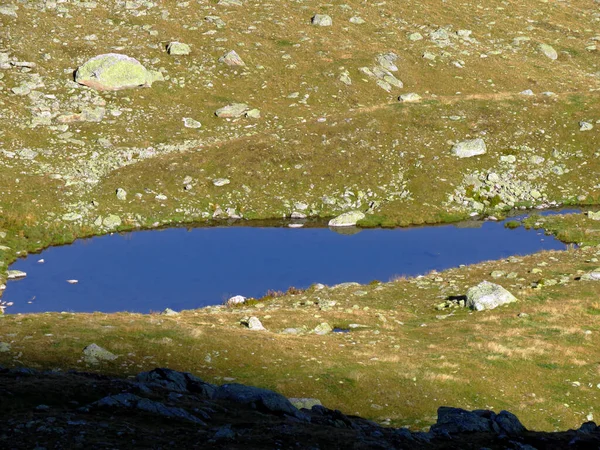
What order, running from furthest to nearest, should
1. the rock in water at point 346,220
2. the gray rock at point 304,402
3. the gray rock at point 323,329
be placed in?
1. the rock in water at point 346,220
2. the gray rock at point 323,329
3. the gray rock at point 304,402

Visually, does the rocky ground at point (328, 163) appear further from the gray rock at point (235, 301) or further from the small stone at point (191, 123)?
the gray rock at point (235, 301)

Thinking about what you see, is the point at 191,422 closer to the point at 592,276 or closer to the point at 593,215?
the point at 592,276

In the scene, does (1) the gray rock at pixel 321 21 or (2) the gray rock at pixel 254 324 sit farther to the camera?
(1) the gray rock at pixel 321 21

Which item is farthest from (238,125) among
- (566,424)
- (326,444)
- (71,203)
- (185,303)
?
(326,444)

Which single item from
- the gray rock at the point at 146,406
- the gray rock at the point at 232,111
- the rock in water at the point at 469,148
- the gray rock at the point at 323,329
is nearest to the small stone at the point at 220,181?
the gray rock at the point at 232,111

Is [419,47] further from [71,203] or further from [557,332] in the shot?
[557,332]

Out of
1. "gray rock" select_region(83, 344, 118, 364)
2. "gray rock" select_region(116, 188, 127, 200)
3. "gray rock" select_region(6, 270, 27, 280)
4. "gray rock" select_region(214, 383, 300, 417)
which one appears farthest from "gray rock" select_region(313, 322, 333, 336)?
"gray rock" select_region(116, 188, 127, 200)

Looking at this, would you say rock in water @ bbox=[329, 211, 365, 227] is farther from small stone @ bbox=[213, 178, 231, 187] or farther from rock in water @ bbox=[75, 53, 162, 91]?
rock in water @ bbox=[75, 53, 162, 91]
